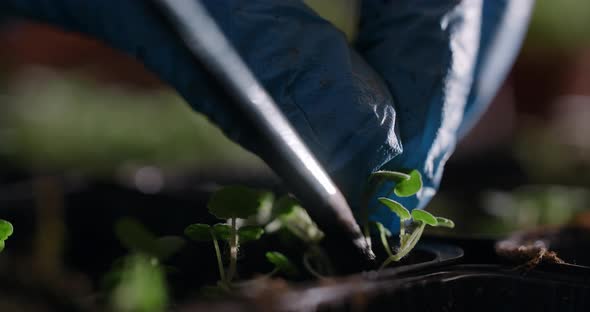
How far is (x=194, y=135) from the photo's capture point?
2295mm

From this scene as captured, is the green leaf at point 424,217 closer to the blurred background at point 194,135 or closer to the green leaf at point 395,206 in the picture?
the green leaf at point 395,206

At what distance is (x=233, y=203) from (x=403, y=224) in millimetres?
187

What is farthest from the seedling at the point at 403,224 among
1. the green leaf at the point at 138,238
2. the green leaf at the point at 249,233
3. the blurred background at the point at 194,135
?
the blurred background at the point at 194,135

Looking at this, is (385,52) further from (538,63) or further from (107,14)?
(538,63)

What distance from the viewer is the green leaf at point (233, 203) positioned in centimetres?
58

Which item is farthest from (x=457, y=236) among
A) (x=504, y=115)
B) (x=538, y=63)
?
(x=538, y=63)

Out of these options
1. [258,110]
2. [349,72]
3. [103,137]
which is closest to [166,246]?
[258,110]

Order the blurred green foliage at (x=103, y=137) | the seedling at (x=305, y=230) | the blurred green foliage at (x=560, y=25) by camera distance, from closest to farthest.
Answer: the seedling at (x=305, y=230), the blurred green foliage at (x=103, y=137), the blurred green foliage at (x=560, y=25)

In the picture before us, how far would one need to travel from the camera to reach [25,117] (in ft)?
7.59

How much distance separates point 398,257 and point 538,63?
3.10 m

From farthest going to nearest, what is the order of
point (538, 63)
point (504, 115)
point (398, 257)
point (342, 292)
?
point (538, 63), point (504, 115), point (398, 257), point (342, 292)

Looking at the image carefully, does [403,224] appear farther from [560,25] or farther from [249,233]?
[560,25]

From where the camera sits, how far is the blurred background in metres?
1.43

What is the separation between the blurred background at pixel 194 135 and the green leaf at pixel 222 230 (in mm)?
596
